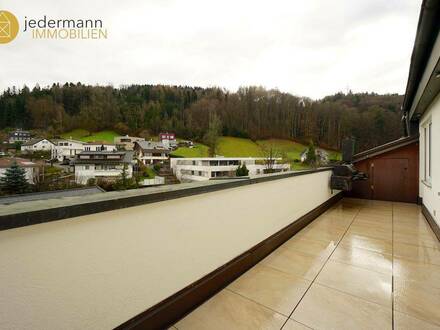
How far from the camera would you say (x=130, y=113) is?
4444 centimetres

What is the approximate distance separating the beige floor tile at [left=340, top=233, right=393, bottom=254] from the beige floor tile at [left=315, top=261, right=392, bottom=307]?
66 centimetres

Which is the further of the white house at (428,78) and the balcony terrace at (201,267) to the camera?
the white house at (428,78)

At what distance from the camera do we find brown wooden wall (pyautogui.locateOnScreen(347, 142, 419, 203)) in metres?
4.91

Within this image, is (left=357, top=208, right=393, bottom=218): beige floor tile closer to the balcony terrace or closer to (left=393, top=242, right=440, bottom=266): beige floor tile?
the balcony terrace

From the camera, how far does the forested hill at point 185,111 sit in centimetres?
2631

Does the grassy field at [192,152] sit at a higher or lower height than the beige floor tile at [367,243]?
higher

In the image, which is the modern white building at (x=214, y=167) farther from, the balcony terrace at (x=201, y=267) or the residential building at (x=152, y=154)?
the balcony terrace at (x=201, y=267)

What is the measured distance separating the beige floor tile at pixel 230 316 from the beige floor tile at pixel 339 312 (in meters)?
0.19

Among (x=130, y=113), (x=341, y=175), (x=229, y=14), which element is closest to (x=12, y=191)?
(x=229, y=14)

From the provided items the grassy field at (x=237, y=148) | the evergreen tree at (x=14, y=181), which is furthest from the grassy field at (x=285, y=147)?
the evergreen tree at (x=14, y=181)

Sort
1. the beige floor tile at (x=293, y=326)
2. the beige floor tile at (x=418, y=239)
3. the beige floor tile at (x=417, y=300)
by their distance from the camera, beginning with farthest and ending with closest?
the beige floor tile at (x=418, y=239) → the beige floor tile at (x=417, y=300) → the beige floor tile at (x=293, y=326)

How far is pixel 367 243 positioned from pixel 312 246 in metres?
0.81

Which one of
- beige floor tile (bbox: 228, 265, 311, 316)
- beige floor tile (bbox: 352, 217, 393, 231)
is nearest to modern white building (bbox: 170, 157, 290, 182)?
beige floor tile (bbox: 352, 217, 393, 231)

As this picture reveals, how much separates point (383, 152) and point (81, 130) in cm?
A: 4768
